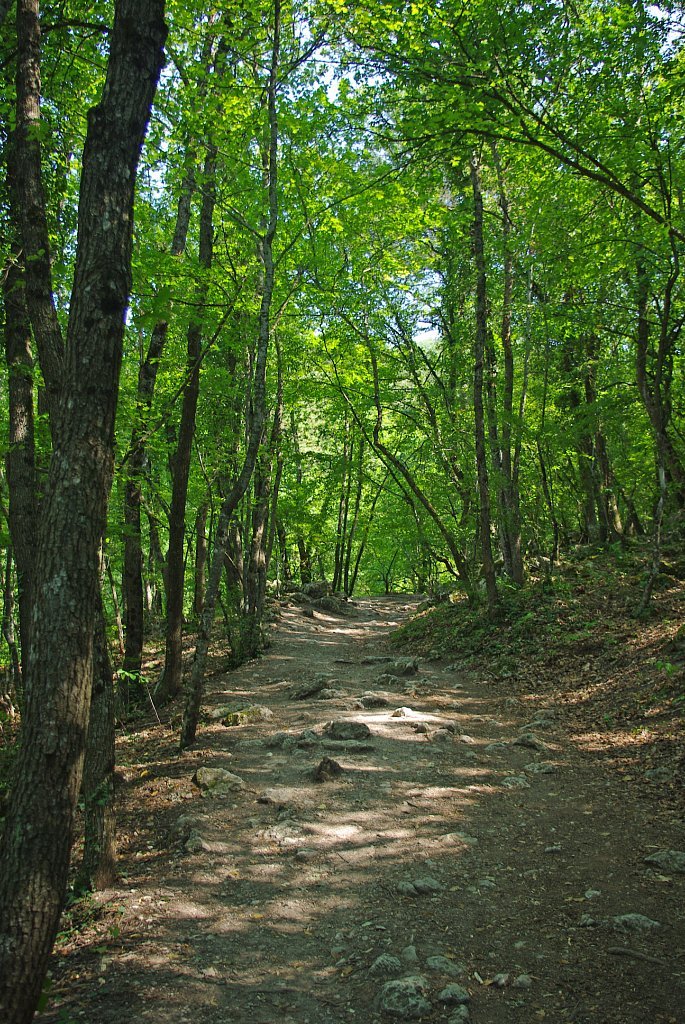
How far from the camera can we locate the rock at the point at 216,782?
257 inches

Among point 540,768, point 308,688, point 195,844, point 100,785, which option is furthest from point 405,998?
point 308,688

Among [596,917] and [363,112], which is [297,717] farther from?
[363,112]

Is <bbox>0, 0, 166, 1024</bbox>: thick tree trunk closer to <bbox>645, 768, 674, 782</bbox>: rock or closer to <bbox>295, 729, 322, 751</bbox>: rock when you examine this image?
<bbox>295, 729, 322, 751</bbox>: rock

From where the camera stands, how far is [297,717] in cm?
889

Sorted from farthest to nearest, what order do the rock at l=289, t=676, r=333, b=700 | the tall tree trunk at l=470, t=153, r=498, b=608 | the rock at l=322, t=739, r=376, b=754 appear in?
1. the tall tree trunk at l=470, t=153, r=498, b=608
2. the rock at l=289, t=676, r=333, b=700
3. the rock at l=322, t=739, r=376, b=754

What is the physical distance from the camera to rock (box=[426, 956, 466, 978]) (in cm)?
349

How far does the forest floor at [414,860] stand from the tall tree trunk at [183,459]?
1.55 meters

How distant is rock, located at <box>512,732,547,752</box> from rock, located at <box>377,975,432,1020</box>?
4187mm

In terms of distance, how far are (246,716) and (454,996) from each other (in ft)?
20.1

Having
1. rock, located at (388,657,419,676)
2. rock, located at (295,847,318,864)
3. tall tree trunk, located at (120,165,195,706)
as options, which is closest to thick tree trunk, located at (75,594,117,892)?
rock, located at (295,847,318,864)

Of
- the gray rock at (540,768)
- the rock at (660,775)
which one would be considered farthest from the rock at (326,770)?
the rock at (660,775)

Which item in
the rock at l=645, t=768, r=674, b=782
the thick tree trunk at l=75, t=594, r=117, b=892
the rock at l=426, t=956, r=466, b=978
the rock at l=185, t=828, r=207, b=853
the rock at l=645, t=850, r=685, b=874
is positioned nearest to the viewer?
the rock at l=426, t=956, r=466, b=978

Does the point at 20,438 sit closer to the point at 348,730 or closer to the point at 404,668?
the point at 348,730

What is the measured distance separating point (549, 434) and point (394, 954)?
39.0ft
